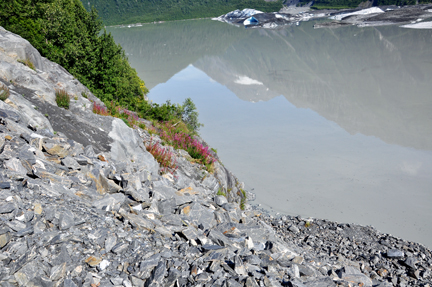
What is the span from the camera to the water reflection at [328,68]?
46.1m

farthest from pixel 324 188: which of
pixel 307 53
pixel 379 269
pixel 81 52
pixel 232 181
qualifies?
pixel 307 53

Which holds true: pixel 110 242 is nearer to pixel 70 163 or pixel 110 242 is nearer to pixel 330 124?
pixel 70 163

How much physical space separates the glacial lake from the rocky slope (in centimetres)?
749

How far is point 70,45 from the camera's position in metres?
21.4

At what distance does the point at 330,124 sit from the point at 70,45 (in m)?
33.5

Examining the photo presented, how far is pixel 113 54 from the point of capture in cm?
2378

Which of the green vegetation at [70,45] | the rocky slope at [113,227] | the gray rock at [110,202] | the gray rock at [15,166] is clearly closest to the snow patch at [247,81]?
the green vegetation at [70,45]

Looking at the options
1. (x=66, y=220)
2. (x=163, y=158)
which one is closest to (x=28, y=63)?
(x=163, y=158)

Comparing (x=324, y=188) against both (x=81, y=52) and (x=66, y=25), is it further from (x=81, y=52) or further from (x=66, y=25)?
(x=66, y=25)

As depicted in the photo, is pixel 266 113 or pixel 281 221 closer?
pixel 281 221

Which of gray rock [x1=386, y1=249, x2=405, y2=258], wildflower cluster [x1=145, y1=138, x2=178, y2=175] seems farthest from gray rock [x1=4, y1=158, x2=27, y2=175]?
gray rock [x1=386, y1=249, x2=405, y2=258]

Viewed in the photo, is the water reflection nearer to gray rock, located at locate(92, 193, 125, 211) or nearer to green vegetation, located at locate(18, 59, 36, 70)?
gray rock, located at locate(92, 193, 125, 211)

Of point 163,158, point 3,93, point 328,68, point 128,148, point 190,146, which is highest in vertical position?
point 3,93

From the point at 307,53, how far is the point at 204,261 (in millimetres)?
97242
